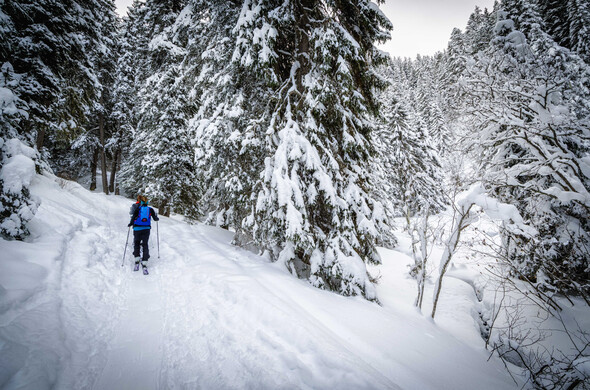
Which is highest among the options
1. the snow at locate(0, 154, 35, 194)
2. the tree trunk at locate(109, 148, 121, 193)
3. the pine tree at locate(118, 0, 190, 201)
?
the pine tree at locate(118, 0, 190, 201)

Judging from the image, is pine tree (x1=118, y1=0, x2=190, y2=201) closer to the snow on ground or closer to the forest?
the forest

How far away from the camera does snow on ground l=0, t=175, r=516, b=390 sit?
101 inches

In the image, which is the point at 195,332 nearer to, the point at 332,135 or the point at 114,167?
the point at 332,135

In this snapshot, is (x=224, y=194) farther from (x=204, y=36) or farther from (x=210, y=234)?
(x=204, y=36)

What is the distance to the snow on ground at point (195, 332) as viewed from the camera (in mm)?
2564

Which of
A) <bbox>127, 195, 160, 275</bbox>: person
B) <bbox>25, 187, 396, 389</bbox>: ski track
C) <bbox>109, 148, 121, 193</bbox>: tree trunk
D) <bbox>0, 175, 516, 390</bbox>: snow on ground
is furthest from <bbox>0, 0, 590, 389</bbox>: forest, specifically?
<bbox>109, 148, 121, 193</bbox>: tree trunk

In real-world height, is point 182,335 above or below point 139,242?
below

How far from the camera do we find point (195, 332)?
3.46 metres

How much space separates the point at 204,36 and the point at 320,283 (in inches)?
361

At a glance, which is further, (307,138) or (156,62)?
(156,62)

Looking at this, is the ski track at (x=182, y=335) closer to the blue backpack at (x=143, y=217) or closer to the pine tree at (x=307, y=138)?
the blue backpack at (x=143, y=217)

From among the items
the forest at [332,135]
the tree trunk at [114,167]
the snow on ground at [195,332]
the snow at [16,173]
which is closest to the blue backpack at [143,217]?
the snow on ground at [195,332]

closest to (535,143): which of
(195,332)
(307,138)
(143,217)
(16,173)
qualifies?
(307,138)

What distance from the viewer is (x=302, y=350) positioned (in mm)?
2982
